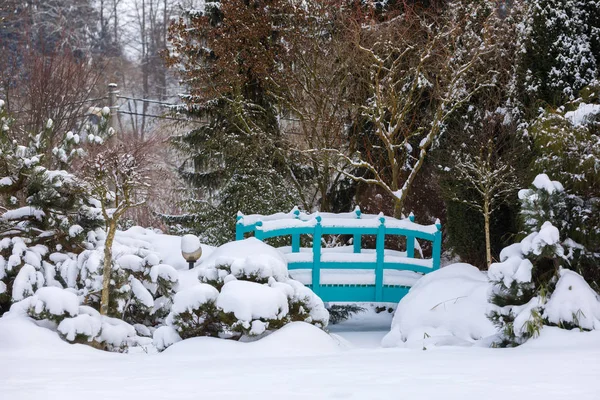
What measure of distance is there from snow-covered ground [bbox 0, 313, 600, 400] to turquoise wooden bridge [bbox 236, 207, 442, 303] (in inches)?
124

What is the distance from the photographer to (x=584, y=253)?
5895mm

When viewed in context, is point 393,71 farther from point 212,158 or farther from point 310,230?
point 212,158

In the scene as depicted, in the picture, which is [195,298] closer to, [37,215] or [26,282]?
[26,282]

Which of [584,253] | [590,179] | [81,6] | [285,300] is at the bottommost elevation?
[285,300]

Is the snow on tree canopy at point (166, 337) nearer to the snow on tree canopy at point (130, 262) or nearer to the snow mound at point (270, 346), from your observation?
the snow mound at point (270, 346)

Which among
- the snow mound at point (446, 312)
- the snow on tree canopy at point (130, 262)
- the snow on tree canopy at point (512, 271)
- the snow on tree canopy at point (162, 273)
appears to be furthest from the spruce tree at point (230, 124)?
the snow on tree canopy at point (512, 271)

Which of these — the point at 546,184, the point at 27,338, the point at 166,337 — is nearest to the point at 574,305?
the point at 546,184

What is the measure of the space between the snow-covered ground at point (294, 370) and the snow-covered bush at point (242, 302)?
156 millimetres

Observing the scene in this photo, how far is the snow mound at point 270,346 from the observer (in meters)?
5.37

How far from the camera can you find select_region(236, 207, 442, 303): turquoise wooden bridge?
29.5 ft

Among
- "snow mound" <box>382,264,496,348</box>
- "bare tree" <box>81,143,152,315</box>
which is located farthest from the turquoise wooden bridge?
"bare tree" <box>81,143,152,315</box>

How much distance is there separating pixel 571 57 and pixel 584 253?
412 centimetres

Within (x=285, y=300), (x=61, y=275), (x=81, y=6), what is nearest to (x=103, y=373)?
(x=285, y=300)

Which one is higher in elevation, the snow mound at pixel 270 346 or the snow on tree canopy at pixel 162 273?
the snow on tree canopy at pixel 162 273
